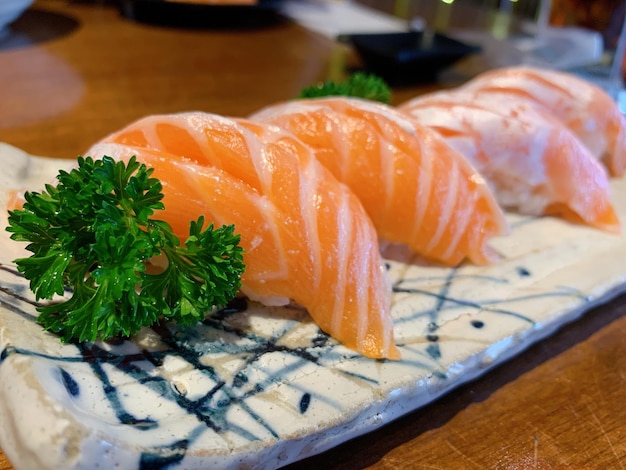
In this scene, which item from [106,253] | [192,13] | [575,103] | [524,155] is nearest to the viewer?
[106,253]

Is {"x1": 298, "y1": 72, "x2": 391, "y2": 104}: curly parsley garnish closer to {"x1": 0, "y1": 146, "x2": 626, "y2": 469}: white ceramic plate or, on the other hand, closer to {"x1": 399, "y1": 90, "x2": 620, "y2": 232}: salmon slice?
{"x1": 399, "y1": 90, "x2": 620, "y2": 232}: salmon slice

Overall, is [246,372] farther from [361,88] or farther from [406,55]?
[406,55]

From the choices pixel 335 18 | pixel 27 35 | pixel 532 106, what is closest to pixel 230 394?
pixel 532 106

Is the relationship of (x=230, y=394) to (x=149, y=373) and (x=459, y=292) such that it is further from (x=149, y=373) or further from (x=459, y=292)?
(x=459, y=292)

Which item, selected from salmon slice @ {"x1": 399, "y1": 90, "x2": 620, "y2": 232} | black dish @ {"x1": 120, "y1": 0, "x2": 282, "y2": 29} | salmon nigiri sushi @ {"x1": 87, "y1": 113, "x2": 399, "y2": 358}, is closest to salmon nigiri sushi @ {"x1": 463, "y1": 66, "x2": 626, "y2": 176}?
salmon slice @ {"x1": 399, "y1": 90, "x2": 620, "y2": 232}

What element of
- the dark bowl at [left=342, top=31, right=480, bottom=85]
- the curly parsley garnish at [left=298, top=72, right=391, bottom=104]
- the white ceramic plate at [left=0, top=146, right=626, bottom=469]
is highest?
→ the dark bowl at [left=342, top=31, right=480, bottom=85]

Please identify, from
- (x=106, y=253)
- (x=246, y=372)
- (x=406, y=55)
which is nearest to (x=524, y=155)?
(x=246, y=372)
